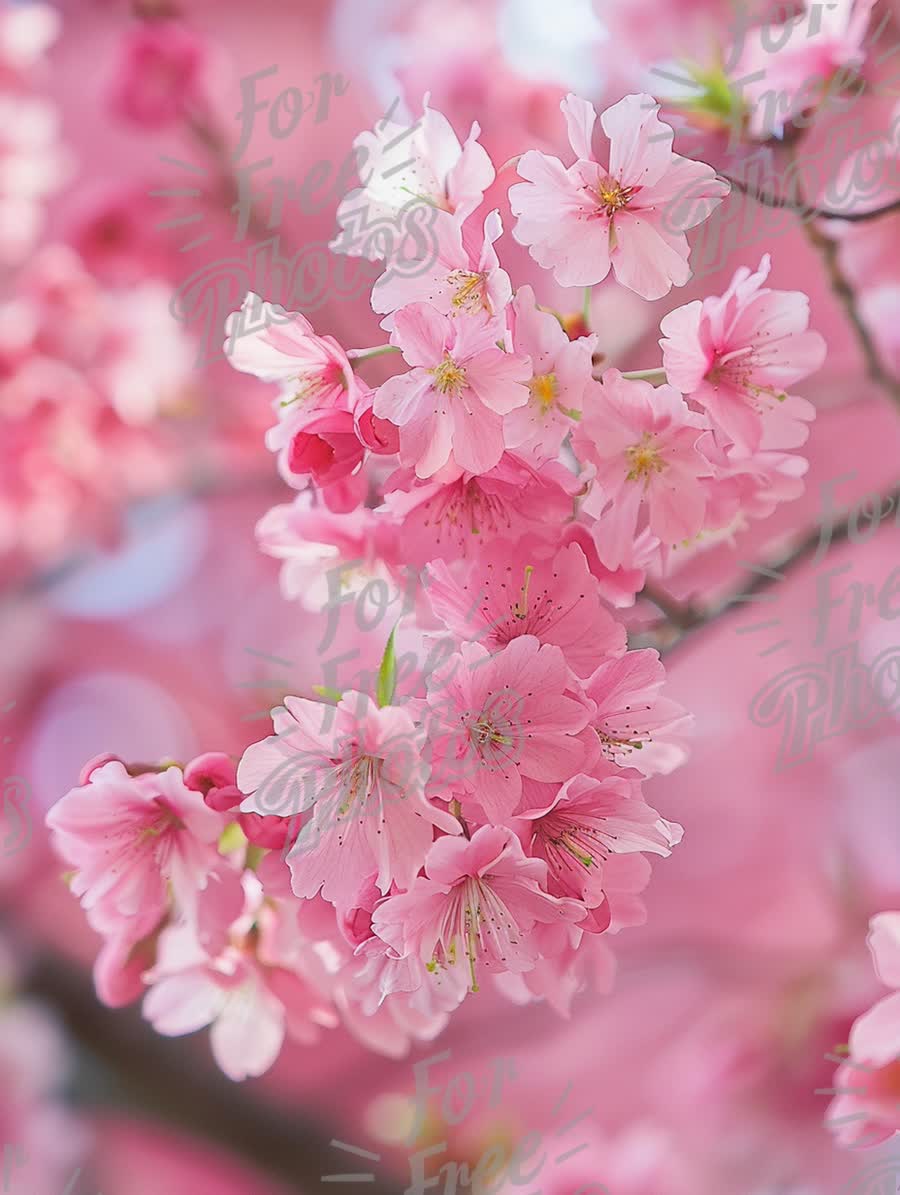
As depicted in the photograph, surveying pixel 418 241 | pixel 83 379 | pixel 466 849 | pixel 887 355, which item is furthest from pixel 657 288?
pixel 83 379

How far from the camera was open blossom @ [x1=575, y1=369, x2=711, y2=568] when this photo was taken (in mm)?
397

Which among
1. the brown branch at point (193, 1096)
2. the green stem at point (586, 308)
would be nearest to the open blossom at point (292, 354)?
the green stem at point (586, 308)

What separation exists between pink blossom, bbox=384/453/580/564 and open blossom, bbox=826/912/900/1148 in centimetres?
23

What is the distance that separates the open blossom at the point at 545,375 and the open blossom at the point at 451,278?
1 cm

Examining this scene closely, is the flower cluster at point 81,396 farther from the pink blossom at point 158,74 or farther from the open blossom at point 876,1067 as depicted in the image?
the open blossom at point 876,1067

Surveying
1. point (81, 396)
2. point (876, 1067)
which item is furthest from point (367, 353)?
point (81, 396)

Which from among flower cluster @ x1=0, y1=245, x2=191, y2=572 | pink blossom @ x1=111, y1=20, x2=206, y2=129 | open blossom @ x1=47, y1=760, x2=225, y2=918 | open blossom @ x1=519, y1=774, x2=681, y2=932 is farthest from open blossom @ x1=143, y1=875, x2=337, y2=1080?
pink blossom @ x1=111, y1=20, x2=206, y2=129

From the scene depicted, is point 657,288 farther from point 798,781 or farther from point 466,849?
point 798,781

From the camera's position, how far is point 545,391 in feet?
1.29

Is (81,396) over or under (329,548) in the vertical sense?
under

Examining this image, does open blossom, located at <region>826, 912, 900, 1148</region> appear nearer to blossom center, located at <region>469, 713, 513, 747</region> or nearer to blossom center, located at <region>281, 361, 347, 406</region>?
blossom center, located at <region>469, 713, 513, 747</region>

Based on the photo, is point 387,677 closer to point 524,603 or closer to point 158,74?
point 524,603

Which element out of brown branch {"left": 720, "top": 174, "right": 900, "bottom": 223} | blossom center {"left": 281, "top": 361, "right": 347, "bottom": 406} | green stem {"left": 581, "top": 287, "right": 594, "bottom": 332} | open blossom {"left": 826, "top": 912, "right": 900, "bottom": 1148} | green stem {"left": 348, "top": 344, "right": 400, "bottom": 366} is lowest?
open blossom {"left": 826, "top": 912, "right": 900, "bottom": 1148}

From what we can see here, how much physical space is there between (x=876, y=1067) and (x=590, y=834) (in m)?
0.20
